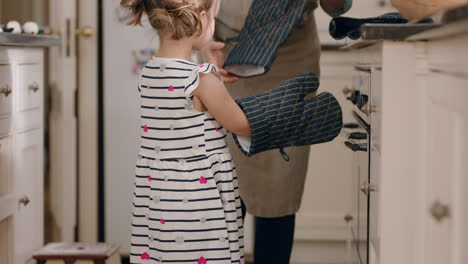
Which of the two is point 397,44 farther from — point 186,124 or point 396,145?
point 186,124

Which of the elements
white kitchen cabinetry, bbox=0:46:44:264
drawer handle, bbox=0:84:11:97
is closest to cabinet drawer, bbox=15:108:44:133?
white kitchen cabinetry, bbox=0:46:44:264

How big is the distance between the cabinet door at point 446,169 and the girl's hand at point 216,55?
2.36 ft

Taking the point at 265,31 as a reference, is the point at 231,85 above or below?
below

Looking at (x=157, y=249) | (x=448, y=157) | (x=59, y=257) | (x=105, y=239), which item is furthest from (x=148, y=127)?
(x=105, y=239)

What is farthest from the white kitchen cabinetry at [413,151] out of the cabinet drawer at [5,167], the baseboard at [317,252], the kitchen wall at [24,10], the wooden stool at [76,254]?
the baseboard at [317,252]

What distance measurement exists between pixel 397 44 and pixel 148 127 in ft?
1.85

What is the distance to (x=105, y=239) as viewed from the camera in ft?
10.4

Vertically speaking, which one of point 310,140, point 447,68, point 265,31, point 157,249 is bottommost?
point 157,249

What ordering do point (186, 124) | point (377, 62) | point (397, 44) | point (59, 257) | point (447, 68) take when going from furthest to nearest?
point (59, 257)
point (186, 124)
point (377, 62)
point (397, 44)
point (447, 68)

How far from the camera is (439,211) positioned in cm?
108

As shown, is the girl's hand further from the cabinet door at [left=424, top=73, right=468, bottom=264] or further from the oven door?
the cabinet door at [left=424, top=73, right=468, bottom=264]

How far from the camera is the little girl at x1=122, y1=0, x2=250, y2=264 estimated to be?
150cm

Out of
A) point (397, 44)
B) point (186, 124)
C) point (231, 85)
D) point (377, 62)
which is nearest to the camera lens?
point (397, 44)

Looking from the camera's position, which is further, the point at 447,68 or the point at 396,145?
the point at 396,145
